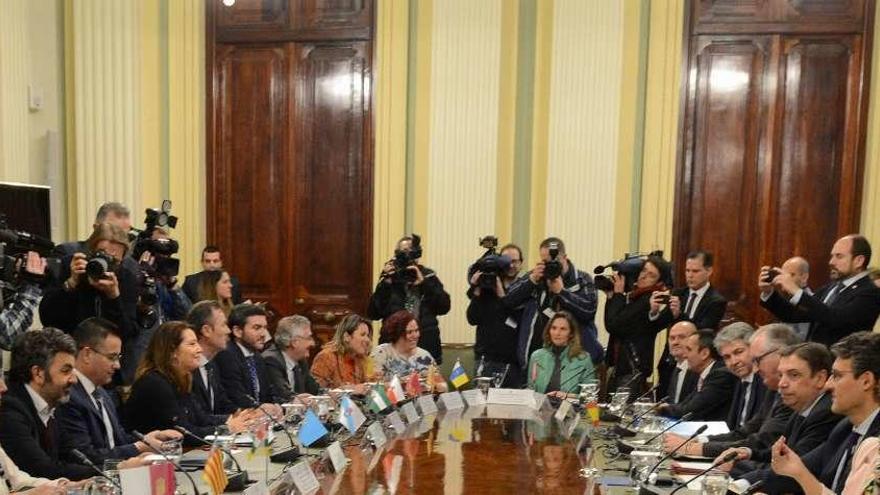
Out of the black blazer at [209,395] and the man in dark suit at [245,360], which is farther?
the man in dark suit at [245,360]

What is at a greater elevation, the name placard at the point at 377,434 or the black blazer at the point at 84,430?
the black blazer at the point at 84,430

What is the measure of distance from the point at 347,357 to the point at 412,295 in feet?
3.72

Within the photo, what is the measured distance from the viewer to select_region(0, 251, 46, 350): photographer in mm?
3730

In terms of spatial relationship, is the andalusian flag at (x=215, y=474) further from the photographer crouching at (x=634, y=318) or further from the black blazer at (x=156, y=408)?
the photographer crouching at (x=634, y=318)

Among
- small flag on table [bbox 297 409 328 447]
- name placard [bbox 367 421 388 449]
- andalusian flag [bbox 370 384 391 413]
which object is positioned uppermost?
small flag on table [bbox 297 409 328 447]

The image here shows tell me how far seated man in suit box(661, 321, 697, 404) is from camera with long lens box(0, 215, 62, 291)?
3.02 m

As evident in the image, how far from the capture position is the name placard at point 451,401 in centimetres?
447

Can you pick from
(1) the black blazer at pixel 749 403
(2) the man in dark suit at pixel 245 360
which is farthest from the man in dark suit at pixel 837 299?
(2) the man in dark suit at pixel 245 360

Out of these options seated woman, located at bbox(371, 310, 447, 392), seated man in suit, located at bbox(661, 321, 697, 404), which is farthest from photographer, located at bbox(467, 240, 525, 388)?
seated man in suit, located at bbox(661, 321, 697, 404)

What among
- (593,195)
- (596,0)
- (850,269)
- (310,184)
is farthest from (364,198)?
(850,269)

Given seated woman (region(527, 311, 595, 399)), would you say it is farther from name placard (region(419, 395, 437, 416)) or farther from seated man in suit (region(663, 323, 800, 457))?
seated man in suit (region(663, 323, 800, 457))

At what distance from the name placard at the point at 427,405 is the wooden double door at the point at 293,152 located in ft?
9.49

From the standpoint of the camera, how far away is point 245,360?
4.29m

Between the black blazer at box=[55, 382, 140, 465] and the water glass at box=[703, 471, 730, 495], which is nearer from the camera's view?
the water glass at box=[703, 471, 730, 495]
